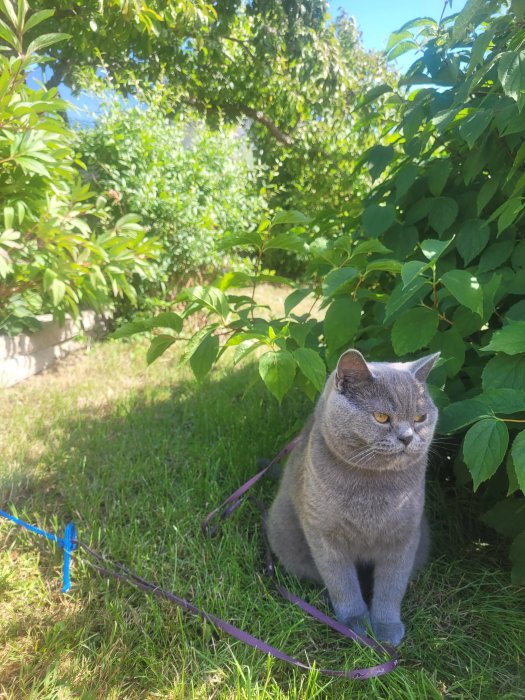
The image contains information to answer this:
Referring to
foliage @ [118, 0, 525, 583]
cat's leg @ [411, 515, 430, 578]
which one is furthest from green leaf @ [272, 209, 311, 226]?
cat's leg @ [411, 515, 430, 578]

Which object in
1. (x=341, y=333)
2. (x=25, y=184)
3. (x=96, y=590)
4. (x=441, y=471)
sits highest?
(x=25, y=184)

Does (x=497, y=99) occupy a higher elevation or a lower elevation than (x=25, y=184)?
higher

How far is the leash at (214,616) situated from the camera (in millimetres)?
1249

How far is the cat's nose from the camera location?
4.19 ft

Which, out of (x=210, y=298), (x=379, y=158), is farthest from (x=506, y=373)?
(x=379, y=158)

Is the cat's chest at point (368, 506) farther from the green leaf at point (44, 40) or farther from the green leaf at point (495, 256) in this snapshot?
the green leaf at point (44, 40)

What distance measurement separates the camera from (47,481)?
2.10 metres

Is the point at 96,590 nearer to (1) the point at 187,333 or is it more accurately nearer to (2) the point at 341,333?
(2) the point at 341,333

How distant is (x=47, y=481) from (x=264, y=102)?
14.7 feet

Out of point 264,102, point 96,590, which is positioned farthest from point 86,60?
point 96,590

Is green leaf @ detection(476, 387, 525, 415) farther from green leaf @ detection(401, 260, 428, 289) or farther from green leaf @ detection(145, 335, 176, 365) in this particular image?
green leaf @ detection(145, 335, 176, 365)

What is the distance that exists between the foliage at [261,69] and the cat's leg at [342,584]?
1.47 m

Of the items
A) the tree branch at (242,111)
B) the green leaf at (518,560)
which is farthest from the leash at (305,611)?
the tree branch at (242,111)

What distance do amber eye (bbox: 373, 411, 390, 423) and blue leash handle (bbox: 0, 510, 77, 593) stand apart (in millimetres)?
1118
